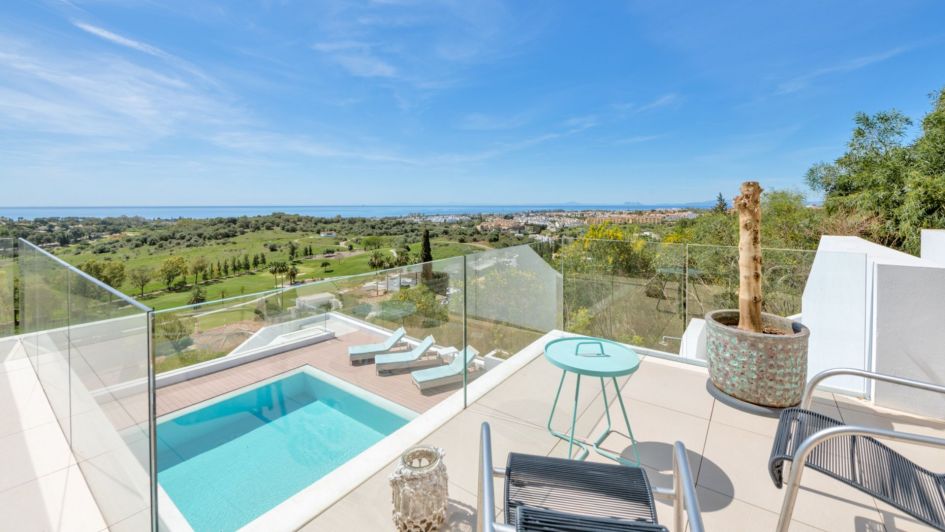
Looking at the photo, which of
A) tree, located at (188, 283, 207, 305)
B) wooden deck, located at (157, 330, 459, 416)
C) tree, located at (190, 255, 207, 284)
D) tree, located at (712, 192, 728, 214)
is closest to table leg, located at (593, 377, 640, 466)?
wooden deck, located at (157, 330, 459, 416)

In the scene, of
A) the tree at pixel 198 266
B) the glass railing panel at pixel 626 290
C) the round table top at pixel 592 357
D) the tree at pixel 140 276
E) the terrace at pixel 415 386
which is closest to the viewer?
the terrace at pixel 415 386

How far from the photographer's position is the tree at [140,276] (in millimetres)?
26594

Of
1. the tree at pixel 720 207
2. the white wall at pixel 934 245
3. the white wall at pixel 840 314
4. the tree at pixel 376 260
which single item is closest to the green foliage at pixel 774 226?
the tree at pixel 720 207

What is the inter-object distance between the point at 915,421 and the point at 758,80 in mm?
15581

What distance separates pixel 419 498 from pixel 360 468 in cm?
74

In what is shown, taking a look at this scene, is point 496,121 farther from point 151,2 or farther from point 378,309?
point 378,309

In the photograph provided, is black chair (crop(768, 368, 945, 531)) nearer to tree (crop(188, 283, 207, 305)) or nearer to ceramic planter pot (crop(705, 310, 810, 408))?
ceramic planter pot (crop(705, 310, 810, 408))

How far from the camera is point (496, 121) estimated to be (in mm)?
24094

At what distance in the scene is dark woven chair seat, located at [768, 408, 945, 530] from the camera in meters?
1.36

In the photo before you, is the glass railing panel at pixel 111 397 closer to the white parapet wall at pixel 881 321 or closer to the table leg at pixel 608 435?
the table leg at pixel 608 435

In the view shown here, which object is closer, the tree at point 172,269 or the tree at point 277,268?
the tree at point 172,269

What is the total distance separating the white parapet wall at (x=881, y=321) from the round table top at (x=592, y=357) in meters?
2.12

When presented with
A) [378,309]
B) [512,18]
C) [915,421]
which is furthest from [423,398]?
[512,18]

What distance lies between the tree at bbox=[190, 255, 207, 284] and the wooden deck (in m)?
32.0
